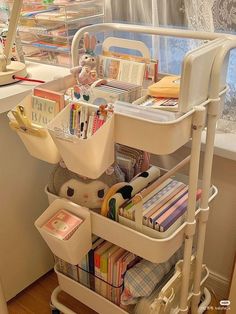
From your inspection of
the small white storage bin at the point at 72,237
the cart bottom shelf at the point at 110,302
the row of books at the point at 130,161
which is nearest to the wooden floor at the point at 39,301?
the cart bottom shelf at the point at 110,302

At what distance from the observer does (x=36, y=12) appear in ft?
5.00

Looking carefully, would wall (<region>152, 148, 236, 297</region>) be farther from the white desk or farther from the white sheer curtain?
the white desk

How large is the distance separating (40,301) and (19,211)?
0.40 meters

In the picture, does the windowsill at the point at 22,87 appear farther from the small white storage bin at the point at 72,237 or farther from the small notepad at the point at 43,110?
the small white storage bin at the point at 72,237

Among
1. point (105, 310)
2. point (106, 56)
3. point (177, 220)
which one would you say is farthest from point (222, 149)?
point (105, 310)

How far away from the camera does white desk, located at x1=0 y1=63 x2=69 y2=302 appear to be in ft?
4.07

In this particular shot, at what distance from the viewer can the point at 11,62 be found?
1.29 meters

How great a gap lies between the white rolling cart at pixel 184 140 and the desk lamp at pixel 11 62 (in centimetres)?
19

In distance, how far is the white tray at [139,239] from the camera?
37.6 inches

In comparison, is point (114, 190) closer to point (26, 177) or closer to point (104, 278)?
point (104, 278)

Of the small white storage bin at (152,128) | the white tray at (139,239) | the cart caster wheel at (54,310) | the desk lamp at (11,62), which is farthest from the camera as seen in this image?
the cart caster wheel at (54,310)

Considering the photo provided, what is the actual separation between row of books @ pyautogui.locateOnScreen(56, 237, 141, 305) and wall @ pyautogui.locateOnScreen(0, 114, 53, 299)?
0.25m

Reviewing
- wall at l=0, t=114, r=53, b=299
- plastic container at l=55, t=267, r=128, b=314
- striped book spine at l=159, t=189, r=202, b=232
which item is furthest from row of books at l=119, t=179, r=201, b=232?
wall at l=0, t=114, r=53, b=299

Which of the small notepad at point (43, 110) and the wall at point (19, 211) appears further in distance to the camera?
the wall at point (19, 211)
